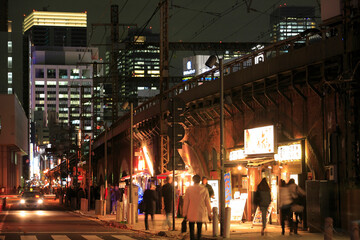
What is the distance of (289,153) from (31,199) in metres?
33.1

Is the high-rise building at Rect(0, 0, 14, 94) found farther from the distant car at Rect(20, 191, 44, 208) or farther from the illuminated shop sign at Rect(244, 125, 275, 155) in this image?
the illuminated shop sign at Rect(244, 125, 275, 155)

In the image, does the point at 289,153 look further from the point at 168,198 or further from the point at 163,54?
the point at 163,54

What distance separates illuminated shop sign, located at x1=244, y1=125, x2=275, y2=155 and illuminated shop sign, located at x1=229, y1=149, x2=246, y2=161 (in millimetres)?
874

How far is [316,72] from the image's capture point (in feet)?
78.7

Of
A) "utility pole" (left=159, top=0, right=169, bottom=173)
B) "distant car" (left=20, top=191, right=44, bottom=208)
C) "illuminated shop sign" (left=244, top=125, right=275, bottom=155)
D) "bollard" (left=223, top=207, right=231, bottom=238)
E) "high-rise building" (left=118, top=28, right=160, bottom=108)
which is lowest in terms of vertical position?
"distant car" (left=20, top=191, right=44, bottom=208)

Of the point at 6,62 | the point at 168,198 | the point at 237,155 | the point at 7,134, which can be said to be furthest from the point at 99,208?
the point at 6,62

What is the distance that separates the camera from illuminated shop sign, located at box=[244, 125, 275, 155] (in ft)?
87.8

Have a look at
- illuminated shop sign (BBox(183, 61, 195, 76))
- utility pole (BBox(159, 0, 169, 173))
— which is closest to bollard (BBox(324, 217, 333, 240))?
utility pole (BBox(159, 0, 169, 173))

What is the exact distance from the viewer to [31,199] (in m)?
53.8

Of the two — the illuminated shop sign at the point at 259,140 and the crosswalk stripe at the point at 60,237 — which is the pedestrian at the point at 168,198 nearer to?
the crosswalk stripe at the point at 60,237

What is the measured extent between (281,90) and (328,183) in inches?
233

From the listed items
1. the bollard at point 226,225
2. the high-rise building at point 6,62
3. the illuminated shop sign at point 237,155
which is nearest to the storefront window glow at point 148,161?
the illuminated shop sign at point 237,155

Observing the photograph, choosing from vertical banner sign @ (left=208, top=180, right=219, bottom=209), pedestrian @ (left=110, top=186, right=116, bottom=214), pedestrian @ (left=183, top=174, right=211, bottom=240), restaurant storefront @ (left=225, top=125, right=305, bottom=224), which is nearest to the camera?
pedestrian @ (left=183, top=174, right=211, bottom=240)

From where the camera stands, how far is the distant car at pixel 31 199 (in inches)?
2112
